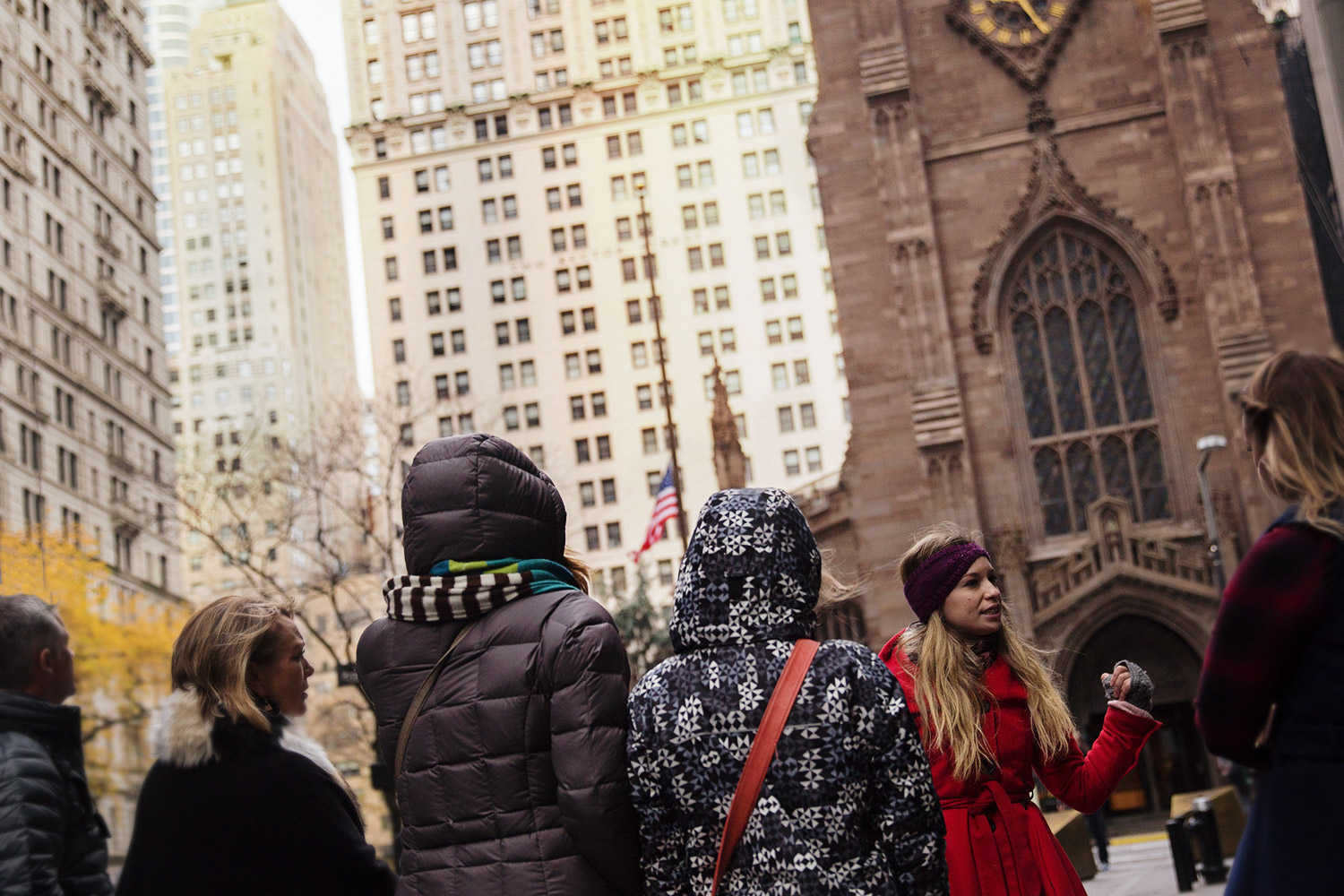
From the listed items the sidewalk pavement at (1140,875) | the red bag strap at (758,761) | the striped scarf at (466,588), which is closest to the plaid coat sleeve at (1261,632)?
the red bag strap at (758,761)

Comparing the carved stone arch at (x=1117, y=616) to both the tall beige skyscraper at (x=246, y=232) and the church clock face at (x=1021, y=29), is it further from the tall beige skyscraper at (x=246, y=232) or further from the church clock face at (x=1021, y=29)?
the tall beige skyscraper at (x=246, y=232)

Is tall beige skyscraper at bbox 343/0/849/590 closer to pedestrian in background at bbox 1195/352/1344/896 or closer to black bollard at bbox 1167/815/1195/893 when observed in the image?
black bollard at bbox 1167/815/1195/893

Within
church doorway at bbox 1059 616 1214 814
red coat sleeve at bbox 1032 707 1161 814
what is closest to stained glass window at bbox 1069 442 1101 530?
church doorway at bbox 1059 616 1214 814

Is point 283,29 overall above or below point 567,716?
above

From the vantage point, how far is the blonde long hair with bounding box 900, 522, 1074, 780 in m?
4.92

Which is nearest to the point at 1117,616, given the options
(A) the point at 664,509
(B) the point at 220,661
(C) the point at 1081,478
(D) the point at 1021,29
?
(C) the point at 1081,478

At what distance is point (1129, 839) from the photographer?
2809 centimetres

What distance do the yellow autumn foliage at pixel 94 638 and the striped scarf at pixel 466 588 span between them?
125 ft

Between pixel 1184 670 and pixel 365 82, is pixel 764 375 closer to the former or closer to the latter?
pixel 365 82

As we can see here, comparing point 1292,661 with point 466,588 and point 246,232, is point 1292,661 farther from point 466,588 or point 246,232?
point 246,232

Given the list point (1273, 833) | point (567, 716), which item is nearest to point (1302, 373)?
point (1273, 833)

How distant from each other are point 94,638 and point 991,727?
43.2m

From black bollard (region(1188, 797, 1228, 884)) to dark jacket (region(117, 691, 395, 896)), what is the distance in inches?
556

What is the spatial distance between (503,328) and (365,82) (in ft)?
60.6
